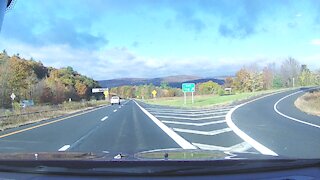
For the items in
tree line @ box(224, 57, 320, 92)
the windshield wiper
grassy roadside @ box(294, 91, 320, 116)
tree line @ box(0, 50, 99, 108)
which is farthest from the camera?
tree line @ box(224, 57, 320, 92)

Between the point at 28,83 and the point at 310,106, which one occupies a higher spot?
the point at 28,83

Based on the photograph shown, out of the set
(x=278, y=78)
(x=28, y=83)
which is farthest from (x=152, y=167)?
(x=278, y=78)

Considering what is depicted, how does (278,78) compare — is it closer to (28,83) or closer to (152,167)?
(28,83)

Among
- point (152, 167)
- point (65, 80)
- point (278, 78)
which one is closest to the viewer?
point (152, 167)

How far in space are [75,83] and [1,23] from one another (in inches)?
4950

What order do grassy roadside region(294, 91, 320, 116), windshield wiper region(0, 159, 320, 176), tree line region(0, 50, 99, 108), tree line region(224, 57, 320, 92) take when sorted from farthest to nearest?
1. tree line region(224, 57, 320, 92)
2. tree line region(0, 50, 99, 108)
3. grassy roadside region(294, 91, 320, 116)
4. windshield wiper region(0, 159, 320, 176)

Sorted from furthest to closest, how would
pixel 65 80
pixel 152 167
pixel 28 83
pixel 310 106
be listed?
pixel 65 80
pixel 28 83
pixel 310 106
pixel 152 167

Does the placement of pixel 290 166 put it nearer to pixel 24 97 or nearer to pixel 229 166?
pixel 229 166

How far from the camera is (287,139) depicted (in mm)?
13078

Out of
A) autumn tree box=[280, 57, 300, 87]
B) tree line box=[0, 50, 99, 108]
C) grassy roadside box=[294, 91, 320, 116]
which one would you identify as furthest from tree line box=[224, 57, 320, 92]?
grassy roadside box=[294, 91, 320, 116]

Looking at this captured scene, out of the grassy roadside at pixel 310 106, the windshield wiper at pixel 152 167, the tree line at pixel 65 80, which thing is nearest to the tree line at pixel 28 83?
the tree line at pixel 65 80

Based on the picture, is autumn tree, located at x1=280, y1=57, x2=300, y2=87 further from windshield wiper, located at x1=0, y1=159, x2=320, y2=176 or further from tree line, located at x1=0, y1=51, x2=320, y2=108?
windshield wiper, located at x1=0, y1=159, x2=320, y2=176

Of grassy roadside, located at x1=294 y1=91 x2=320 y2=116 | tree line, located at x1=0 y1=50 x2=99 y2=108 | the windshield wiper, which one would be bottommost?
grassy roadside, located at x1=294 y1=91 x2=320 y2=116

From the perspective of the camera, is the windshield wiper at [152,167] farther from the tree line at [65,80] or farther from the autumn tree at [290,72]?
the autumn tree at [290,72]
